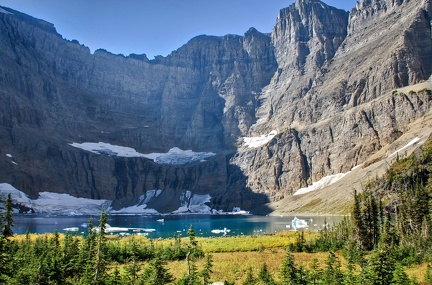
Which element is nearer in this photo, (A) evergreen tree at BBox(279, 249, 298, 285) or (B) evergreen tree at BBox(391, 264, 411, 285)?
(B) evergreen tree at BBox(391, 264, 411, 285)

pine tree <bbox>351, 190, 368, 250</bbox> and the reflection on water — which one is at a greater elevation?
pine tree <bbox>351, 190, 368, 250</bbox>

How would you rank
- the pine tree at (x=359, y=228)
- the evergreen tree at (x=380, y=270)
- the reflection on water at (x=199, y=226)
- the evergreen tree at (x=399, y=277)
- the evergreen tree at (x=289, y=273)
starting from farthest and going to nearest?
1. the reflection on water at (x=199, y=226)
2. the pine tree at (x=359, y=228)
3. the evergreen tree at (x=289, y=273)
4. the evergreen tree at (x=399, y=277)
5. the evergreen tree at (x=380, y=270)

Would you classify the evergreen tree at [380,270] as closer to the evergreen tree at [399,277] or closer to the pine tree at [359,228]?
the evergreen tree at [399,277]

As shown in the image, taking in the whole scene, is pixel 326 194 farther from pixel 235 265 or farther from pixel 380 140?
pixel 235 265

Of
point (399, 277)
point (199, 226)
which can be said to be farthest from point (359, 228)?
point (199, 226)

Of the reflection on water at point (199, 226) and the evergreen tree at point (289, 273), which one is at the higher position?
the evergreen tree at point (289, 273)

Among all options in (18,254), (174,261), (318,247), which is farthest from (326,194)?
(18,254)

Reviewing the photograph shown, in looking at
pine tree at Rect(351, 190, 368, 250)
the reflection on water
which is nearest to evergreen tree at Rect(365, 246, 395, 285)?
pine tree at Rect(351, 190, 368, 250)

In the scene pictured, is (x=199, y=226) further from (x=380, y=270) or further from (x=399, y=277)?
(x=380, y=270)

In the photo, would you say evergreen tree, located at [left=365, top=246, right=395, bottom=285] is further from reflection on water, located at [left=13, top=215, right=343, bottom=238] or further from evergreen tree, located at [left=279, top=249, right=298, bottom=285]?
reflection on water, located at [left=13, top=215, right=343, bottom=238]

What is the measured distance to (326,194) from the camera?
571 feet

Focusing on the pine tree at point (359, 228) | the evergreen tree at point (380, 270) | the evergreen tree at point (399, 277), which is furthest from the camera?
the pine tree at point (359, 228)

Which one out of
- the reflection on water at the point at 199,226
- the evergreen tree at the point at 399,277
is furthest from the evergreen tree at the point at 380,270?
the reflection on water at the point at 199,226

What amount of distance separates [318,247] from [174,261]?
21.1m
